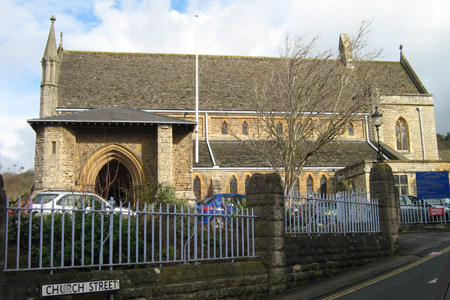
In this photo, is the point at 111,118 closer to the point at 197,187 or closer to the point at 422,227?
the point at 197,187

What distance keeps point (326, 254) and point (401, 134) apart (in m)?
26.5

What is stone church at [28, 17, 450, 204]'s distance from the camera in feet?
75.6

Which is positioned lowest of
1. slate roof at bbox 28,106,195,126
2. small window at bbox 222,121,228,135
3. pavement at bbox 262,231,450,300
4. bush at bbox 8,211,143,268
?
pavement at bbox 262,231,450,300

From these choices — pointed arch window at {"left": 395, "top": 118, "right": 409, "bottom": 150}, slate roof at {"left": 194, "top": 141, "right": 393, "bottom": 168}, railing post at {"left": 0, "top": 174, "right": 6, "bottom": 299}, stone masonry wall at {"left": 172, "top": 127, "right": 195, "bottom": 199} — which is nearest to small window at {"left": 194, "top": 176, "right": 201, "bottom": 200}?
slate roof at {"left": 194, "top": 141, "right": 393, "bottom": 168}

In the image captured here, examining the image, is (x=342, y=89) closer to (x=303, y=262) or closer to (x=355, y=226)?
(x=355, y=226)

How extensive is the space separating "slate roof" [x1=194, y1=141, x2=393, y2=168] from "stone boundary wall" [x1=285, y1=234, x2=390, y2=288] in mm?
15249

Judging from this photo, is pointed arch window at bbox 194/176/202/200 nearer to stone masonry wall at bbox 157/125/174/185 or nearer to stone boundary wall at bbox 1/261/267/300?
stone masonry wall at bbox 157/125/174/185

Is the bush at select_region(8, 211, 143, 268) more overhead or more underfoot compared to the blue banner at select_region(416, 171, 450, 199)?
more underfoot

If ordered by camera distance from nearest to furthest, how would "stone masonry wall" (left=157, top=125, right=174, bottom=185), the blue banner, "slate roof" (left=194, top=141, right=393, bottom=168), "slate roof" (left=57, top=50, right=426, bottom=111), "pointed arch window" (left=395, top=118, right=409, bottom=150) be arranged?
the blue banner
"stone masonry wall" (left=157, top=125, right=174, bottom=185)
"slate roof" (left=194, top=141, right=393, bottom=168)
"slate roof" (left=57, top=50, right=426, bottom=111)
"pointed arch window" (left=395, top=118, right=409, bottom=150)

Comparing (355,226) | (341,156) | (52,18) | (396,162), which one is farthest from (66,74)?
(355,226)

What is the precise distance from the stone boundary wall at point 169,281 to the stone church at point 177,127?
11.4 metres

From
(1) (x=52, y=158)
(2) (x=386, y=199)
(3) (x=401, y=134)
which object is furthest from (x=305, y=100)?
(3) (x=401, y=134)

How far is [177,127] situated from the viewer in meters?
Result: 23.8

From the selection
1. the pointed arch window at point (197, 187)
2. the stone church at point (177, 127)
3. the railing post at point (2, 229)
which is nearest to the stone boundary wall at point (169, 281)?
the railing post at point (2, 229)
